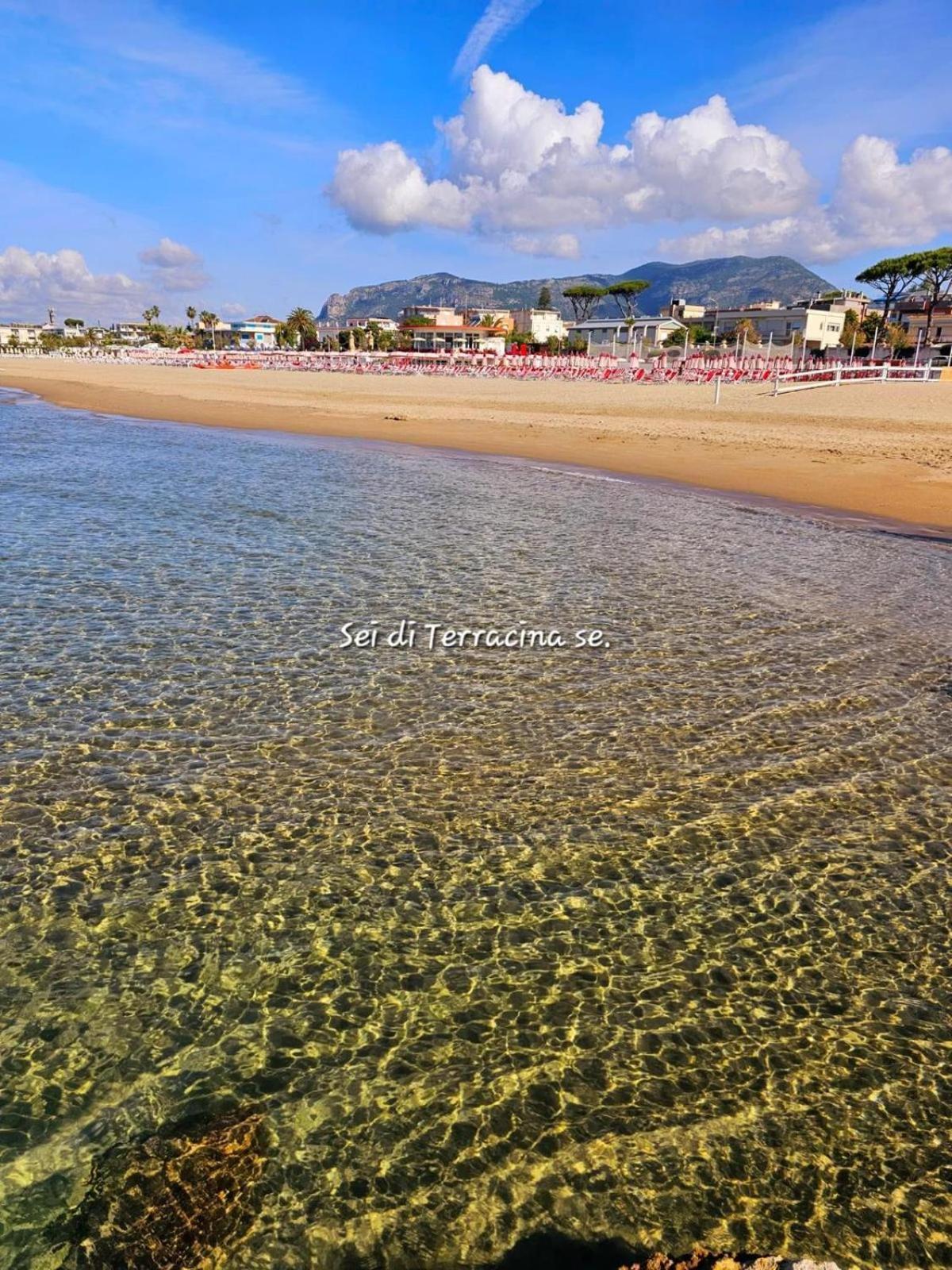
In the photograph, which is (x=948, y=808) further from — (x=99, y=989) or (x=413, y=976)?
(x=99, y=989)

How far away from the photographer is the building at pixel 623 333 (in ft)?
417

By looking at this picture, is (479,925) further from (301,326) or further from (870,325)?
(301,326)

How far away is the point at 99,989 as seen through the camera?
14.4 feet

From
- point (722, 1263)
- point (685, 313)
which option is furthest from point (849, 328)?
point (722, 1263)

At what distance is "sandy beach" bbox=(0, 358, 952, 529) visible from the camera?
2223 cm

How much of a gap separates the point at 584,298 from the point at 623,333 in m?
39.1

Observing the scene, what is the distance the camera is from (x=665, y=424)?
34.5 metres

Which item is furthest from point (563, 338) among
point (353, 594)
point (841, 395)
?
point (353, 594)

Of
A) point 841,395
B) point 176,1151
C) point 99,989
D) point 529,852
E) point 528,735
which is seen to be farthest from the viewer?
point 841,395

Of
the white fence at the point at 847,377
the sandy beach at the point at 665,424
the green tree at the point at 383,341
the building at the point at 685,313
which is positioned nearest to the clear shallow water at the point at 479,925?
the sandy beach at the point at 665,424

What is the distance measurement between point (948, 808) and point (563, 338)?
159066 mm

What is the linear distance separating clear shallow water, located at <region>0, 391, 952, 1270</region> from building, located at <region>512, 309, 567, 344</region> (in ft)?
520

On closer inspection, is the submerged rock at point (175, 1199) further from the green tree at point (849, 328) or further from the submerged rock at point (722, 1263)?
the green tree at point (849, 328)

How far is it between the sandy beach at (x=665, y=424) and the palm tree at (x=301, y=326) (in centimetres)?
10112
